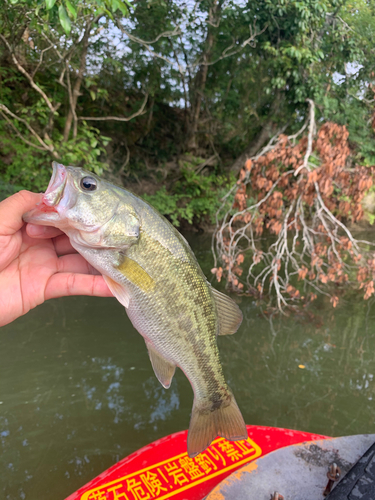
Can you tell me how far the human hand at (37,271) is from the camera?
1.83 m

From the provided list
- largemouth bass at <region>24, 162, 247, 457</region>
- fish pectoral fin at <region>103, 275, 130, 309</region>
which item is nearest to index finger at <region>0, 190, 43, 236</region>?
largemouth bass at <region>24, 162, 247, 457</region>

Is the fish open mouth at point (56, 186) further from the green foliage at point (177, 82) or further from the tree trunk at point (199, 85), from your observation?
the tree trunk at point (199, 85)

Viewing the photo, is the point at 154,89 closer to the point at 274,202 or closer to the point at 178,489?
the point at 274,202

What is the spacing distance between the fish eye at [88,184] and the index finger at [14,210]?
1.28 ft

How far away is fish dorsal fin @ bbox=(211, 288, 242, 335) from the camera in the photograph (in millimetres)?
1906

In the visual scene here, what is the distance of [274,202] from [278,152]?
88 cm

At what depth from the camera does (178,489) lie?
268cm

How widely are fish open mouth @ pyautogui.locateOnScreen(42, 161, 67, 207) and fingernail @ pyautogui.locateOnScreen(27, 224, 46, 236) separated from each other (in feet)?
1.22

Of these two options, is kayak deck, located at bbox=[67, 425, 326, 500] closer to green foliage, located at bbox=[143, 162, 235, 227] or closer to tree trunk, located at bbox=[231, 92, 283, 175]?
green foliage, located at bbox=[143, 162, 235, 227]

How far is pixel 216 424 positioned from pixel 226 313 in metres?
0.65

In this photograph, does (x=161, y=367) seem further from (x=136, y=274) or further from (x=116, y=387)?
(x=116, y=387)

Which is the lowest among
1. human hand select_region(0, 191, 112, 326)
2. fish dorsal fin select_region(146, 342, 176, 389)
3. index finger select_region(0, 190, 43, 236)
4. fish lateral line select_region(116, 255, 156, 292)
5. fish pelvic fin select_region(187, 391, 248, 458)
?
fish pelvic fin select_region(187, 391, 248, 458)

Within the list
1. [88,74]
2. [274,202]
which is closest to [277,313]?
[274,202]

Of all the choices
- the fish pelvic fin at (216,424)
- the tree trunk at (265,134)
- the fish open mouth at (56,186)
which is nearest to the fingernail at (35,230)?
the fish open mouth at (56,186)
